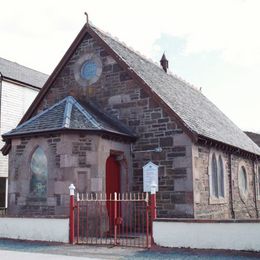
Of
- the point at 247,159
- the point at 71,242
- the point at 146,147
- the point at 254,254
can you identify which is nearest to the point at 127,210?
the point at 146,147

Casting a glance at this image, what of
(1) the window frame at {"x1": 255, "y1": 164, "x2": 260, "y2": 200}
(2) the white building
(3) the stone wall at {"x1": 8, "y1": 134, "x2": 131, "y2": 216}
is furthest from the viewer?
(2) the white building

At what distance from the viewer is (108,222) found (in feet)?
46.5

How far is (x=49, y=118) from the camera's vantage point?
51.1 ft

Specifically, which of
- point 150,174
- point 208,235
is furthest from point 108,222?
point 208,235

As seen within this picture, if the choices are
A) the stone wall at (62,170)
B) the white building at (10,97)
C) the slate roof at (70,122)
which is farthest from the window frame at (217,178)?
the white building at (10,97)

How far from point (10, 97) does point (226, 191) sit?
15.4 m

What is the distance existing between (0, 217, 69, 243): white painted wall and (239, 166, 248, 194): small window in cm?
1063

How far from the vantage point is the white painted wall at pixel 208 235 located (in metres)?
10.6

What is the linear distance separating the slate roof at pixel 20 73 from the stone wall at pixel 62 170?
13055 millimetres

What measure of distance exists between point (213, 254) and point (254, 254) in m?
0.98

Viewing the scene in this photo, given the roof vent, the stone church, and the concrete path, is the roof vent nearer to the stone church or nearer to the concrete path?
the stone church

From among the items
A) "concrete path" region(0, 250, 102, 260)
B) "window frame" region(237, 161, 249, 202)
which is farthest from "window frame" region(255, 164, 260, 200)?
"concrete path" region(0, 250, 102, 260)

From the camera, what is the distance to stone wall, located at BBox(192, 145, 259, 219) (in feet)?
50.9

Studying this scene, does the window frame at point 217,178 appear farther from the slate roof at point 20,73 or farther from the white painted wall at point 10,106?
the slate roof at point 20,73
